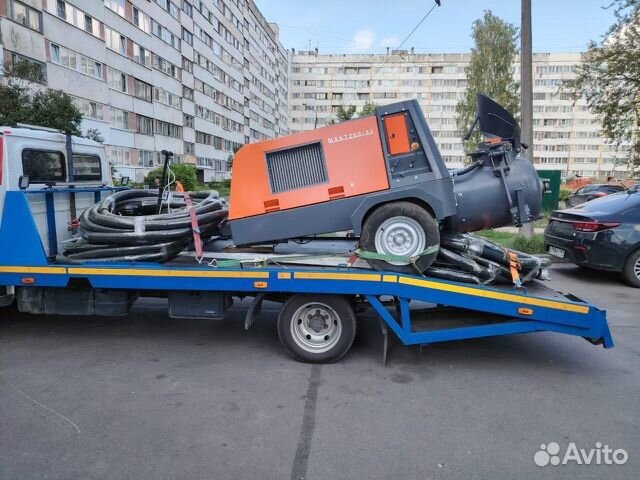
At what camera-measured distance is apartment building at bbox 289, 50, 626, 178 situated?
87250 millimetres

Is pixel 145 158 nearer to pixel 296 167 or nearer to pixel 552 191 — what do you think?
pixel 552 191

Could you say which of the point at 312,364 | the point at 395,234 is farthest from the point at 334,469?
the point at 395,234

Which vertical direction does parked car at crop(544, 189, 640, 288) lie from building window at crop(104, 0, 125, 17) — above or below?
below

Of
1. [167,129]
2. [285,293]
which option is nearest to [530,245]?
[285,293]

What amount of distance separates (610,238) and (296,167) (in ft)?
19.0

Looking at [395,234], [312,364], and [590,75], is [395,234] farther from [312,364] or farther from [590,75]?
[590,75]

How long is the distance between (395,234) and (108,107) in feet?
110

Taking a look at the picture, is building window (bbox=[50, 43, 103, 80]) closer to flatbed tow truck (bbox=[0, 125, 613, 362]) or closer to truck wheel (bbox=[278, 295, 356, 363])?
flatbed tow truck (bbox=[0, 125, 613, 362])

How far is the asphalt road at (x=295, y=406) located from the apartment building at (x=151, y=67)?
948 inches

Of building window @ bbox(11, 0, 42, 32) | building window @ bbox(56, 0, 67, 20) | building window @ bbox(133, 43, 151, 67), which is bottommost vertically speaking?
building window @ bbox(11, 0, 42, 32)

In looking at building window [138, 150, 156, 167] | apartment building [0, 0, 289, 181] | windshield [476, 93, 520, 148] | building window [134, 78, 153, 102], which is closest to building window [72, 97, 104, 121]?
apartment building [0, 0, 289, 181]

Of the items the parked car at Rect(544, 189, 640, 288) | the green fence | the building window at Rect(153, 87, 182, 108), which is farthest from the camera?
the building window at Rect(153, 87, 182, 108)

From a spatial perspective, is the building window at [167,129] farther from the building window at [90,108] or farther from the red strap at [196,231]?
the red strap at [196,231]

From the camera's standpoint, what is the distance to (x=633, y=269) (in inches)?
306
